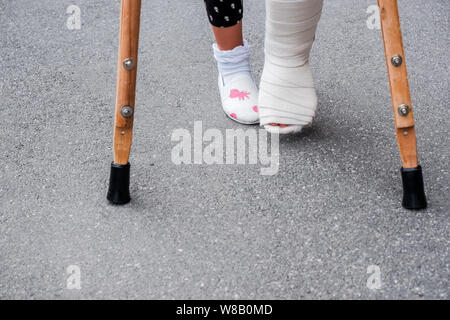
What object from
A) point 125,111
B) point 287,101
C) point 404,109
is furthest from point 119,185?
point 404,109

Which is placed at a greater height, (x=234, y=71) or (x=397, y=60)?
(x=234, y=71)

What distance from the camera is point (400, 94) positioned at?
3.36ft

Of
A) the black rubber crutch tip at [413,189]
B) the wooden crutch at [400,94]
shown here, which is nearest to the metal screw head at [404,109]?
the wooden crutch at [400,94]

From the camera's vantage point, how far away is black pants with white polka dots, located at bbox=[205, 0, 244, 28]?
1.28 meters

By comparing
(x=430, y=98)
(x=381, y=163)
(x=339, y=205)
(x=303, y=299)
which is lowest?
(x=303, y=299)

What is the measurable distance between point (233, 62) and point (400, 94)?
20.1 inches

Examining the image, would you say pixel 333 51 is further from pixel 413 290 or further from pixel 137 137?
pixel 413 290

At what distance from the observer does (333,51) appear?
5.63 feet

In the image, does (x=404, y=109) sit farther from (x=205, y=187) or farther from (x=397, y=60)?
(x=205, y=187)

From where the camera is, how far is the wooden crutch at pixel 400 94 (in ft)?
3.29

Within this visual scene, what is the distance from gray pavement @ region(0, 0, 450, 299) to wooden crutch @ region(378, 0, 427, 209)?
0.26 feet

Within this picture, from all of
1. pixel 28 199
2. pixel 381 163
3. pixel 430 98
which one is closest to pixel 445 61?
pixel 430 98

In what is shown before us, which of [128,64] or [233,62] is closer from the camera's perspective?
[128,64]

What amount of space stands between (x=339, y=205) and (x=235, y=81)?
18.1 inches
